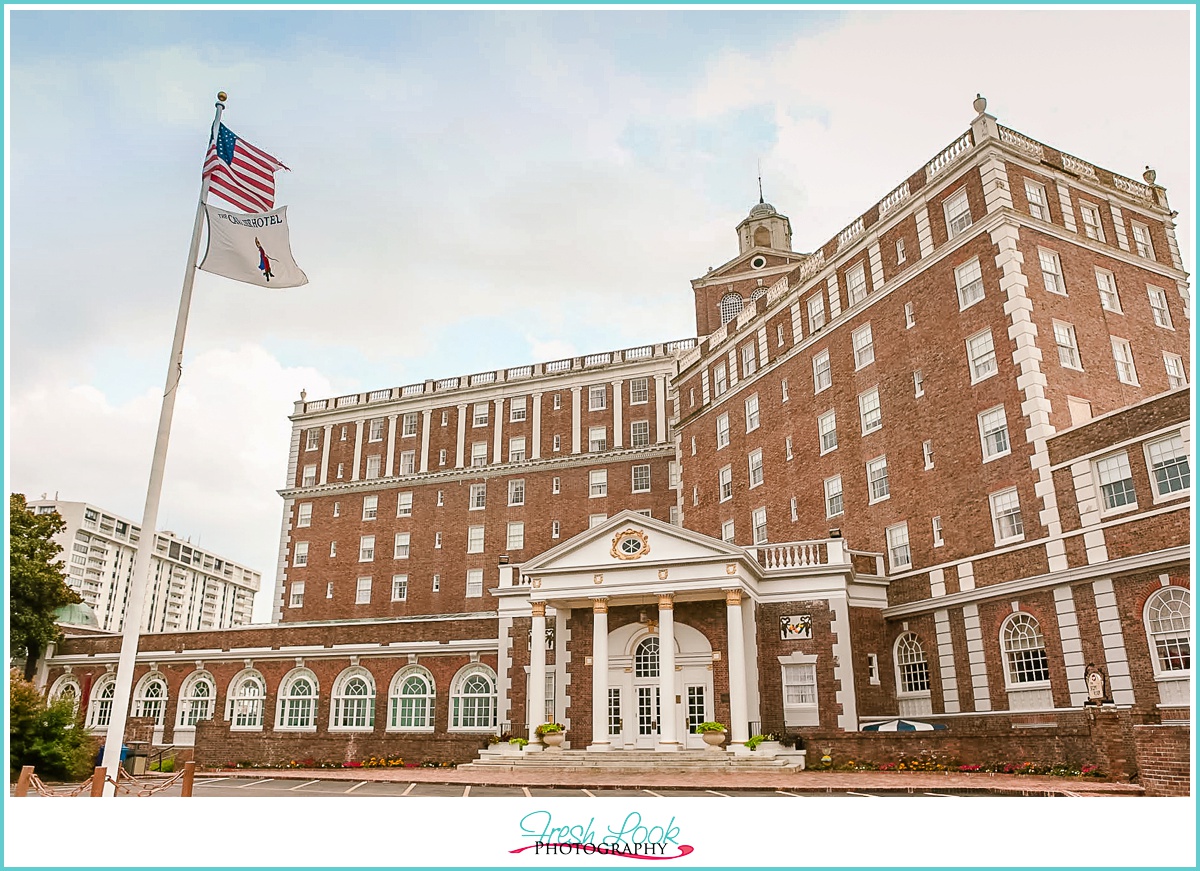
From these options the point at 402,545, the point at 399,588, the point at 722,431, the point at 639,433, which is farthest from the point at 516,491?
the point at 722,431

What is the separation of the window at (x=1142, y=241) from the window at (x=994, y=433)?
1034 centimetres

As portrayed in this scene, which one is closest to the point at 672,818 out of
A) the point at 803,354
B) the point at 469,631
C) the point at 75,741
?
the point at 75,741

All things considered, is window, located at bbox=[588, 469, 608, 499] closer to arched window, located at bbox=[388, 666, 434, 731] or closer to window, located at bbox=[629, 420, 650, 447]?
window, located at bbox=[629, 420, 650, 447]

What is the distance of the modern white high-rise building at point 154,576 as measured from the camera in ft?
437

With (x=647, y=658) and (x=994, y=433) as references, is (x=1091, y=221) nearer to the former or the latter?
(x=994, y=433)

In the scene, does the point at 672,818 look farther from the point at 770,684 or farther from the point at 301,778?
the point at 301,778

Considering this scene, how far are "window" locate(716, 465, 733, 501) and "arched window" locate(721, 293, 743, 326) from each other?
13710 mm

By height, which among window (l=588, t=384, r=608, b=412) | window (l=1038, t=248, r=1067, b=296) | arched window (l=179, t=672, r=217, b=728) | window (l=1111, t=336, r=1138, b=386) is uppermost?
window (l=588, t=384, r=608, b=412)

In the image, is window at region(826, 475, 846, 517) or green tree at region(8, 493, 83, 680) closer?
window at region(826, 475, 846, 517)

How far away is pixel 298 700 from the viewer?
4191 centimetres

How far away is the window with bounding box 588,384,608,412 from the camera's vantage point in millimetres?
55969

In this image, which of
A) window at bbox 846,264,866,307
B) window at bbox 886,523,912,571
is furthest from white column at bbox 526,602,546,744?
window at bbox 846,264,866,307

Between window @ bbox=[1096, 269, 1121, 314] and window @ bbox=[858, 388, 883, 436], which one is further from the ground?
window @ bbox=[1096, 269, 1121, 314]

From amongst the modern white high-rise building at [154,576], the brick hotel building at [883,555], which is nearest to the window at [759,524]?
the brick hotel building at [883,555]
